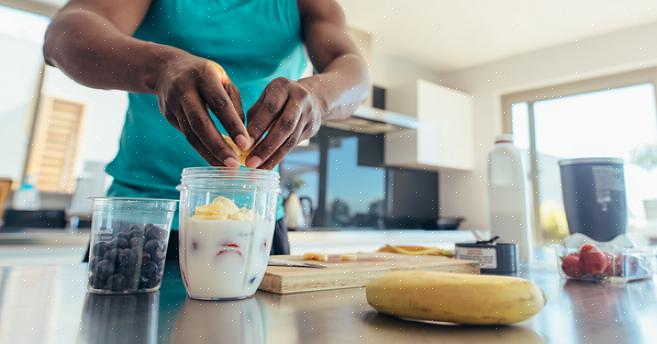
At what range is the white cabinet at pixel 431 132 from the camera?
323 centimetres

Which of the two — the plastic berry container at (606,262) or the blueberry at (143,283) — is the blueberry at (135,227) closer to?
the blueberry at (143,283)

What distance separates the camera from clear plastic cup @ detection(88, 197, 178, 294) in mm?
500

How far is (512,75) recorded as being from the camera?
345cm

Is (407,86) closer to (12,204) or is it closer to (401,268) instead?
(12,204)

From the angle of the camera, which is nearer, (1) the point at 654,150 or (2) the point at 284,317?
(2) the point at 284,317

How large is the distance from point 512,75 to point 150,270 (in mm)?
3462

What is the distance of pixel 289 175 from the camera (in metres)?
2.85

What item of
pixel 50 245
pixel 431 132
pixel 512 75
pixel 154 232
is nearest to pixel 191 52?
pixel 154 232

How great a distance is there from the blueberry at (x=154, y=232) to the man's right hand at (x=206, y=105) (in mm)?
107

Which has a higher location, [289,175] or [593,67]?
[593,67]

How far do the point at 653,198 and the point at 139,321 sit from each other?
3.41m

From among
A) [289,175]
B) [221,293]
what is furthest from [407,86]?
[221,293]

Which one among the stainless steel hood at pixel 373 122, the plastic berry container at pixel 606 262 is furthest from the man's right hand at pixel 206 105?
the stainless steel hood at pixel 373 122

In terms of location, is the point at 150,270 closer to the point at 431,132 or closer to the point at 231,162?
the point at 231,162
